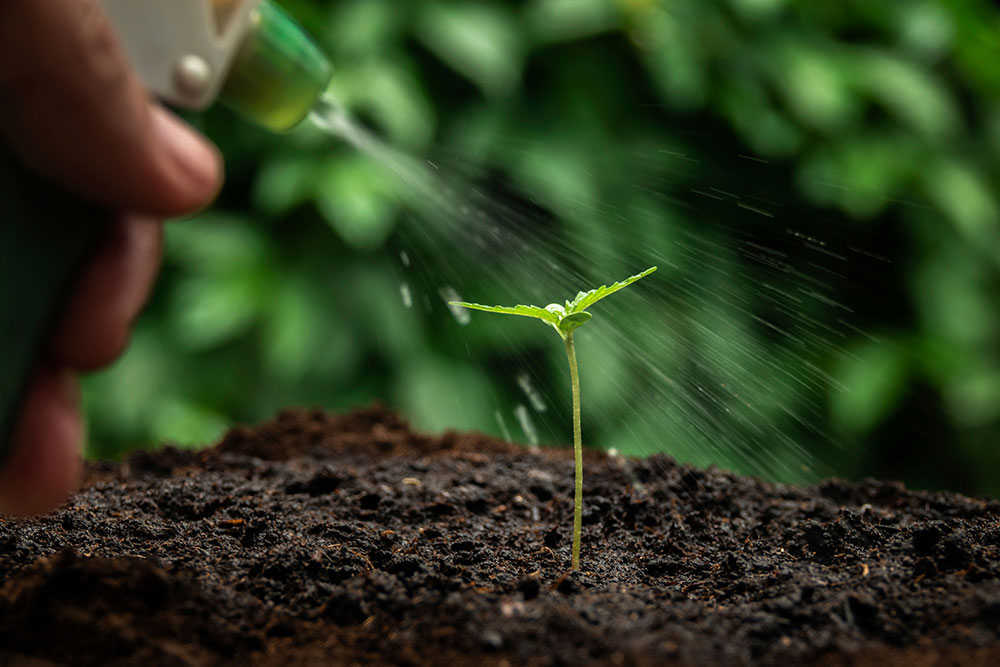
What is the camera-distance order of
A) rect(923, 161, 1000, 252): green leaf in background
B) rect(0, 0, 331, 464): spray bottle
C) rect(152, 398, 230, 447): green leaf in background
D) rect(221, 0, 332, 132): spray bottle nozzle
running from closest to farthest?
rect(0, 0, 331, 464): spray bottle → rect(221, 0, 332, 132): spray bottle nozzle → rect(152, 398, 230, 447): green leaf in background → rect(923, 161, 1000, 252): green leaf in background

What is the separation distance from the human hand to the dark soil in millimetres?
129

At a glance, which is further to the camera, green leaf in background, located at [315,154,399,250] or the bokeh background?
the bokeh background

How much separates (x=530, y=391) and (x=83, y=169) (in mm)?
2043

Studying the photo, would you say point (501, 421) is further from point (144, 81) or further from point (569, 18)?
point (144, 81)

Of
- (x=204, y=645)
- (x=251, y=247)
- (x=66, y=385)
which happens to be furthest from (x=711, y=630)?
(x=251, y=247)

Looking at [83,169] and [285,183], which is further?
[285,183]

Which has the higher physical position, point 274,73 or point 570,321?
point 274,73

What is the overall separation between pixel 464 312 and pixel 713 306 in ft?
2.54

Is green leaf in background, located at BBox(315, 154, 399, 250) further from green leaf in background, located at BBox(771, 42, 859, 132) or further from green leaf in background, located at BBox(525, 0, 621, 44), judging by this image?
green leaf in background, located at BBox(771, 42, 859, 132)

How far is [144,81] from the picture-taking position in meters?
0.89

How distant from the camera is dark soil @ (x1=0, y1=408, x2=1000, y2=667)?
0.82 m

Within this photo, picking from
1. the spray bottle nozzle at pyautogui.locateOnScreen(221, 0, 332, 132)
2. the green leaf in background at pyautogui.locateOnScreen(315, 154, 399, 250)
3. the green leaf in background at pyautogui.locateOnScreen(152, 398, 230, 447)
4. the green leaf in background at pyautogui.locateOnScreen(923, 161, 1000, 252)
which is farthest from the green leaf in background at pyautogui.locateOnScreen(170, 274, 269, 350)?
the green leaf in background at pyautogui.locateOnScreen(923, 161, 1000, 252)

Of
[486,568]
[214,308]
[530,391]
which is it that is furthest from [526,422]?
[486,568]

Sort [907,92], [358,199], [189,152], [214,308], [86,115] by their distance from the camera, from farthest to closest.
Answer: [907,92]
[214,308]
[358,199]
[189,152]
[86,115]
